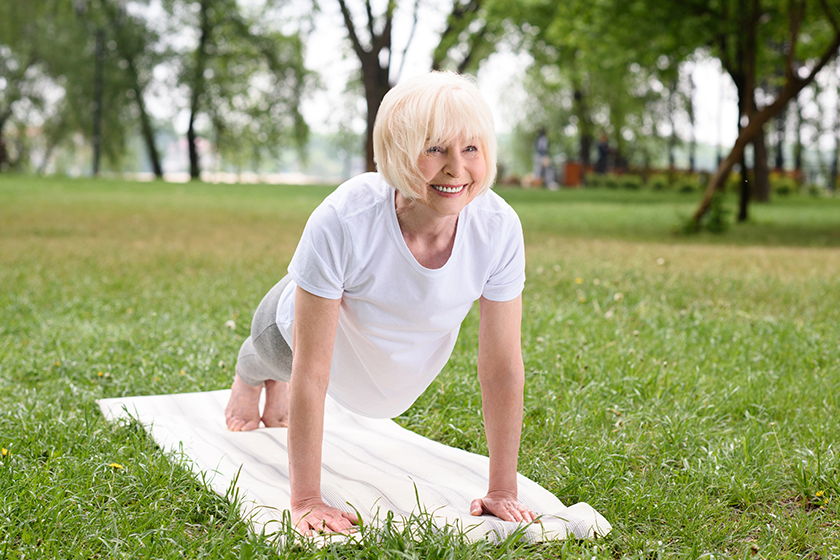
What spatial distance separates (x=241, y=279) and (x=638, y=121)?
36665 millimetres

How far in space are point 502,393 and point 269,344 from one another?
0.89 m

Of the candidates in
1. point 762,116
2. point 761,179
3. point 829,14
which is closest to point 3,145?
point 761,179

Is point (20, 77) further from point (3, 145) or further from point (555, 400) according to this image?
point (555, 400)

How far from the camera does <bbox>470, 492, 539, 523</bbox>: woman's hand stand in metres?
2.48

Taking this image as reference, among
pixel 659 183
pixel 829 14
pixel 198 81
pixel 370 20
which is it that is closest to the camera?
pixel 829 14

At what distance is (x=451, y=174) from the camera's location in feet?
7.25

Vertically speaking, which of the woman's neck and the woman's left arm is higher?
the woman's neck

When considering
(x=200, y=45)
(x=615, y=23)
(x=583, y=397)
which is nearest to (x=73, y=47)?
(x=200, y=45)

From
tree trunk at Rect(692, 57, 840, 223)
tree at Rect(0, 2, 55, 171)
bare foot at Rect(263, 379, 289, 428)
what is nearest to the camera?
bare foot at Rect(263, 379, 289, 428)

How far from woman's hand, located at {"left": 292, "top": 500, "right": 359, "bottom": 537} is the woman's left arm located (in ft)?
1.41

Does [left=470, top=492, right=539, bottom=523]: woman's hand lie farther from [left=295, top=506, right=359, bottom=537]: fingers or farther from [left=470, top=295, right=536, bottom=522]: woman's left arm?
[left=295, top=506, right=359, bottom=537]: fingers

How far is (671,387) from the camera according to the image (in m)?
3.82

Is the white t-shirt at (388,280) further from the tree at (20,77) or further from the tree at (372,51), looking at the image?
the tree at (20,77)

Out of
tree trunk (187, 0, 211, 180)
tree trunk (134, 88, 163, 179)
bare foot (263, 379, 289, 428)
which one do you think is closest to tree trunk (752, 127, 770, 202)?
bare foot (263, 379, 289, 428)
